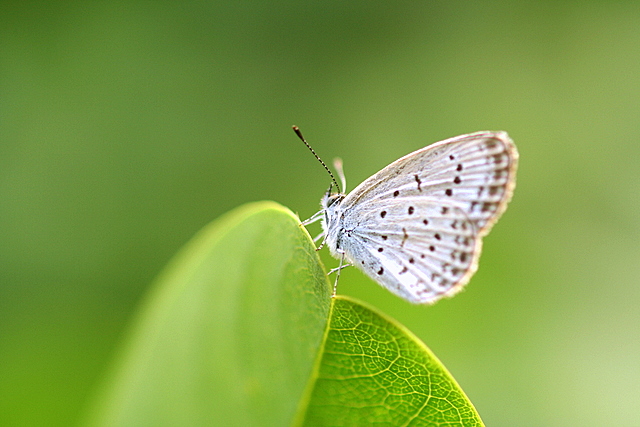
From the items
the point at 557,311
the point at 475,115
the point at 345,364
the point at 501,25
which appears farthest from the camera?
Answer: the point at 501,25

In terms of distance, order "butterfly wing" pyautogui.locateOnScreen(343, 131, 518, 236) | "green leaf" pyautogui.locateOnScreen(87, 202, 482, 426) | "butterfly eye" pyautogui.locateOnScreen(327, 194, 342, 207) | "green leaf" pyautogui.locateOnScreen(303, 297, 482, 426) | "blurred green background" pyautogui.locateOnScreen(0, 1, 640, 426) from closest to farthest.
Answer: "green leaf" pyautogui.locateOnScreen(87, 202, 482, 426)
"green leaf" pyautogui.locateOnScreen(303, 297, 482, 426)
"butterfly wing" pyautogui.locateOnScreen(343, 131, 518, 236)
"butterfly eye" pyautogui.locateOnScreen(327, 194, 342, 207)
"blurred green background" pyautogui.locateOnScreen(0, 1, 640, 426)

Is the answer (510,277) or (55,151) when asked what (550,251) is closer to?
(510,277)

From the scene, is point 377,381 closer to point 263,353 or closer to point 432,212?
point 263,353

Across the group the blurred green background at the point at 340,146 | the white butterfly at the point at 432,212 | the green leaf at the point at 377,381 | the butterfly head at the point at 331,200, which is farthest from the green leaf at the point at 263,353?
the blurred green background at the point at 340,146

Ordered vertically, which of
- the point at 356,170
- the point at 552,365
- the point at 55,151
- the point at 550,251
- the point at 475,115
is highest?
the point at 55,151

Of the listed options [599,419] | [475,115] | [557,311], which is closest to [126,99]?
[475,115]

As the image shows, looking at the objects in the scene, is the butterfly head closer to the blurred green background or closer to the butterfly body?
the butterfly body

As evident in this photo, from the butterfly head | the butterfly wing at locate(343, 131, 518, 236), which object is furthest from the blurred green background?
the butterfly wing at locate(343, 131, 518, 236)

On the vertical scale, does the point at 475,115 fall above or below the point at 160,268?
below
